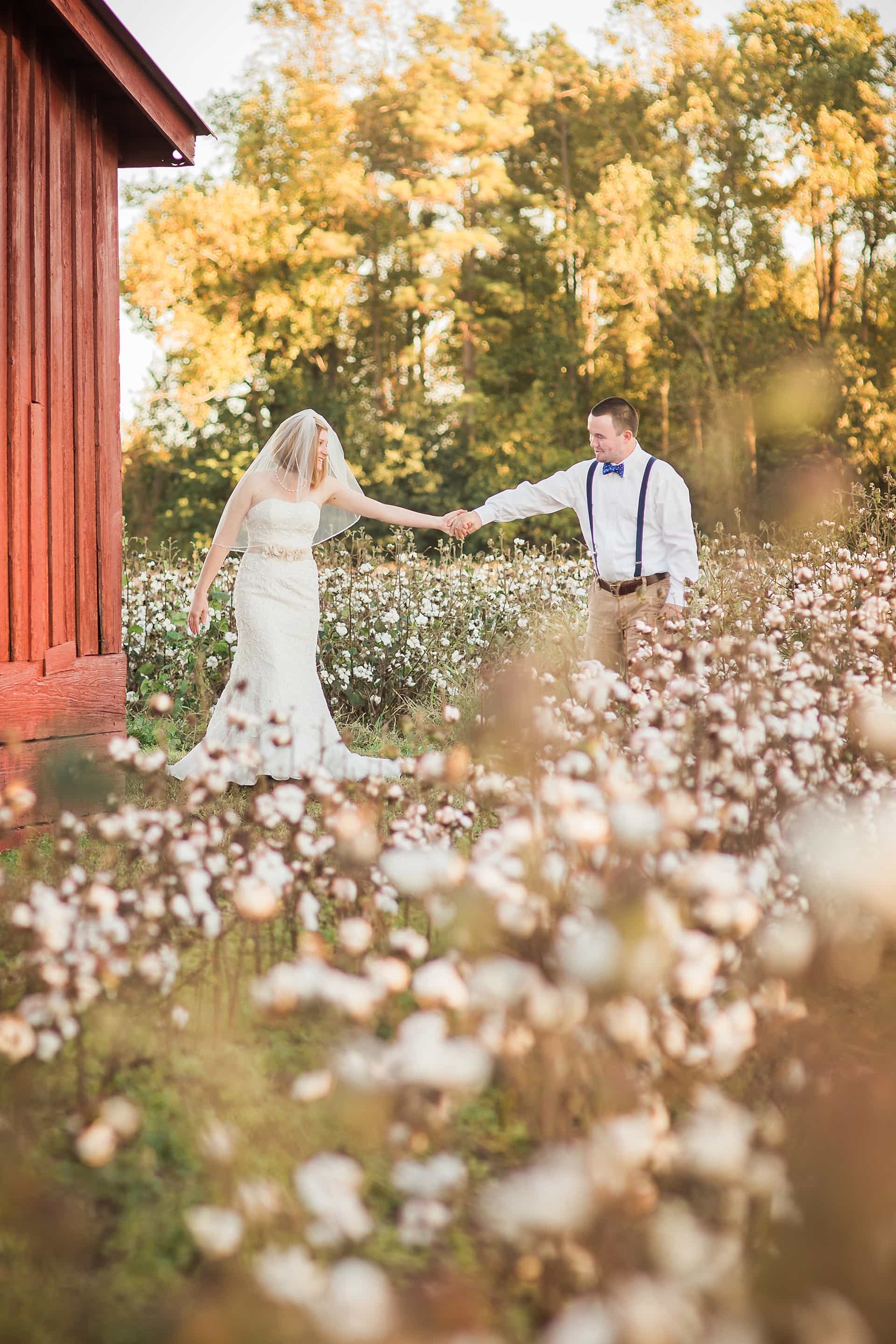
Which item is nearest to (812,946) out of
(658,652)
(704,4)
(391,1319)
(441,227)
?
(391,1319)

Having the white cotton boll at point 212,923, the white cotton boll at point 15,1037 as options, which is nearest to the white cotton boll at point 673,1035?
the white cotton boll at point 212,923

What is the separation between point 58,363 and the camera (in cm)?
552

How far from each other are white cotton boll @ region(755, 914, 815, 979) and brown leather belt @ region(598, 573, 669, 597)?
3727mm

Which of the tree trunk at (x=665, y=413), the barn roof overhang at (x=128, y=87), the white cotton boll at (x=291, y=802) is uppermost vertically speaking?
the tree trunk at (x=665, y=413)

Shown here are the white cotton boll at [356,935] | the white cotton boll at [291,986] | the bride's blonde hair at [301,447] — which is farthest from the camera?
the bride's blonde hair at [301,447]

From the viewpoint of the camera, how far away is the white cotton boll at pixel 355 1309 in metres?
1.46

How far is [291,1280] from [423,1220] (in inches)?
15.2

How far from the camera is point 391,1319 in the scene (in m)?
1.51

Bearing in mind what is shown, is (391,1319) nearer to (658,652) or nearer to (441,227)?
(658,652)

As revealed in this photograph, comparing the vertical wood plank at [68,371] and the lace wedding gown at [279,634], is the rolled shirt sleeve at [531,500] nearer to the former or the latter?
the lace wedding gown at [279,634]

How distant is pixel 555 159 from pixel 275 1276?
30007 millimetres

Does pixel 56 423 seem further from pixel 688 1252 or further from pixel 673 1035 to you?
pixel 688 1252

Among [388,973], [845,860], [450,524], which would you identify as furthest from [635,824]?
[450,524]

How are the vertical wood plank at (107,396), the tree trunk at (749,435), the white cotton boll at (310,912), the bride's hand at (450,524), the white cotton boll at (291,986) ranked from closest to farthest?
the white cotton boll at (291,986), the white cotton boll at (310,912), the vertical wood plank at (107,396), the bride's hand at (450,524), the tree trunk at (749,435)
